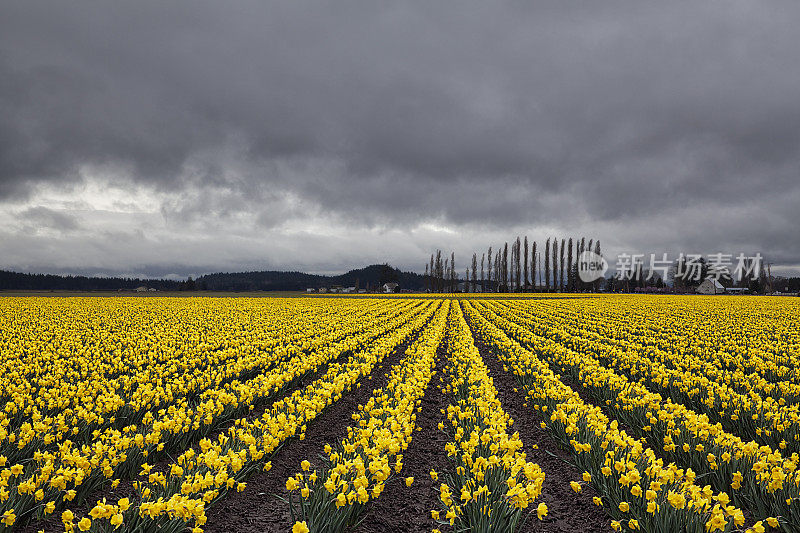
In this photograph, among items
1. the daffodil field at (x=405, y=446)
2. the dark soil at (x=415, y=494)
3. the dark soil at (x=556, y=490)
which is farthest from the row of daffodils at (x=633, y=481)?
the dark soil at (x=415, y=494)

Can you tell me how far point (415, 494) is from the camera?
5.14 m

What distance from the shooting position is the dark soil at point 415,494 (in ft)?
14.8

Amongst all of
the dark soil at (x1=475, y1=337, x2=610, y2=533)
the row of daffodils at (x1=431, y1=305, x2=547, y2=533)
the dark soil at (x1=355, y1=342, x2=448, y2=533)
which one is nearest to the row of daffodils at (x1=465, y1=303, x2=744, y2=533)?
the dark soil at (x1=475, y1=337, x2=610, y2=533)

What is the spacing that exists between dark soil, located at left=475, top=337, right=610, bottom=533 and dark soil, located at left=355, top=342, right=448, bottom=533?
1123mm

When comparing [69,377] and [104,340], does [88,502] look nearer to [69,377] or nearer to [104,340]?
[69,377]

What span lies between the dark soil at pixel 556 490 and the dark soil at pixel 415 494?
3.68 feet

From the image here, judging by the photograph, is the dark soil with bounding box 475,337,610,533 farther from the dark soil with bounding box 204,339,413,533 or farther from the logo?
the logo

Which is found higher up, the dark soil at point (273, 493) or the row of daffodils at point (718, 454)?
the row of daffodils at point (718, 454)

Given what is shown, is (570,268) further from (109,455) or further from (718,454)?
(109,455)

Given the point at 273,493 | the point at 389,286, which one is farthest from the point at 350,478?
the point at 389,286

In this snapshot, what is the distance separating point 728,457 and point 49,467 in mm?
7208

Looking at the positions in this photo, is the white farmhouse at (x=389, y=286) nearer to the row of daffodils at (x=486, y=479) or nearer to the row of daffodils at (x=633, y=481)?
the row of daffodils at (x=633, y=481)

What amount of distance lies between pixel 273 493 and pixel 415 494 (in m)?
1.71

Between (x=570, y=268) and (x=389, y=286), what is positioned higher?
(x=570, y=268)
